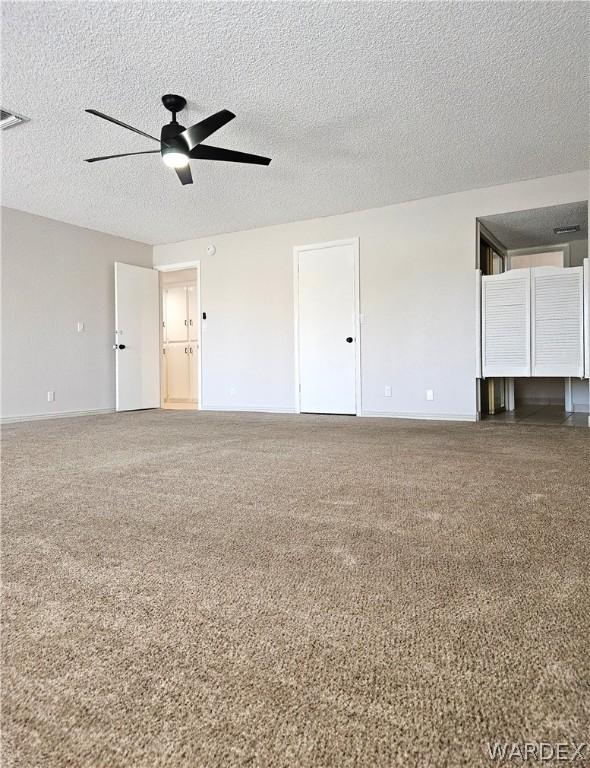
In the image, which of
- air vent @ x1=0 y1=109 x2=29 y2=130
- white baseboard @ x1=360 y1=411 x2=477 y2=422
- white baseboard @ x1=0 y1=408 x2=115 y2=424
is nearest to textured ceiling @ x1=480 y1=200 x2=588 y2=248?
white baseboard @ x1=360 y1=411 x2=477 y2=422

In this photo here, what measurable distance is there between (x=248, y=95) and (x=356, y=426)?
3.02 m

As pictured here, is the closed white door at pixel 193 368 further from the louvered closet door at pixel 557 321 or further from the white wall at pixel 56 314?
the louvered closet door at pixel 557 321

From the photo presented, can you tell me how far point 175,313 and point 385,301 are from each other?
474 centimetres

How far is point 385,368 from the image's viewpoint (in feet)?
19.5

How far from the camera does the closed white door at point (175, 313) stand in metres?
9.15

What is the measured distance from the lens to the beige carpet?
75 centimetres

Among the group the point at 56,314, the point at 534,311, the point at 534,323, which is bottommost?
the point at 534,323

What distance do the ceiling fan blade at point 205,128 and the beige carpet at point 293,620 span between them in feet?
7.31

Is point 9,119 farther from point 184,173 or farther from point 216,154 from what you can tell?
point 216,154

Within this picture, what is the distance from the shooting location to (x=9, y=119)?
3.66m

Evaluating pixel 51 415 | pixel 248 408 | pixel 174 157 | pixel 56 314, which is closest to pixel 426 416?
pixel 248 408

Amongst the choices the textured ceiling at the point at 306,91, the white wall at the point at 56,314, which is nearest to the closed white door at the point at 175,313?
the white wall at the point at 56,314

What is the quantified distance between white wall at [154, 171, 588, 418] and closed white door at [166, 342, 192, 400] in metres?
1.89

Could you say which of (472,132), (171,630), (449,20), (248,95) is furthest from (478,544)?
(472,132)
